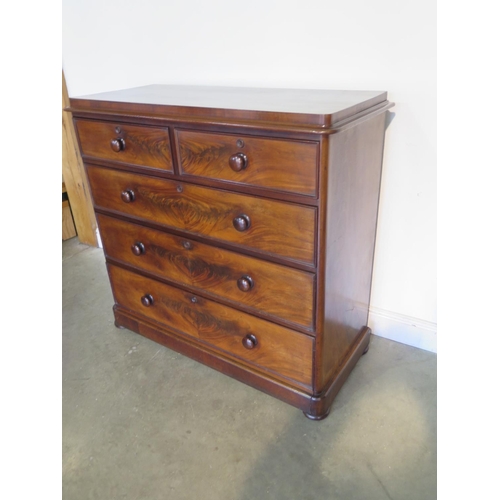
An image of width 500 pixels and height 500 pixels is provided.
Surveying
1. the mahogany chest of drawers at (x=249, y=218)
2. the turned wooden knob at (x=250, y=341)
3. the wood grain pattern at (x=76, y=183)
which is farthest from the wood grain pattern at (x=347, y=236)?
the wood grain pattern at (x=76, y=183)

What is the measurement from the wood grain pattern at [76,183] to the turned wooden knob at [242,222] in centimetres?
141

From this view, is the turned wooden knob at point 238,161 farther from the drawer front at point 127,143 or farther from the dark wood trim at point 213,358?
the dark wood trim at point 213,358

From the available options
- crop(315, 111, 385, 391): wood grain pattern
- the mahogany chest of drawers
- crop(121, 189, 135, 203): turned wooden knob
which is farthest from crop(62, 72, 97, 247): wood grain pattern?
crop(315, 111, 385, 391): wood grain pattern

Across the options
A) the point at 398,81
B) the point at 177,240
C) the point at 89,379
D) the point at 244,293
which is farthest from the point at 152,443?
the point at 398,81

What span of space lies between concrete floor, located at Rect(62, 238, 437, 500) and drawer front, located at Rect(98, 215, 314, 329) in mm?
376

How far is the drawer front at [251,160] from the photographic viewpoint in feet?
3.60

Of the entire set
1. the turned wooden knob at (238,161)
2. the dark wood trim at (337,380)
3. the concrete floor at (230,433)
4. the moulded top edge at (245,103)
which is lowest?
the concrete floor at (230,433)

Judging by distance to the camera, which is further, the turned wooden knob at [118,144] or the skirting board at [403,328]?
the skirting board at [403,328]

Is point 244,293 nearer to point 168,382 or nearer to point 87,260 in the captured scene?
Result: point 168,382

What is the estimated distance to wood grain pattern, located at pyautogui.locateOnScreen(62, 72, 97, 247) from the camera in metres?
2.38

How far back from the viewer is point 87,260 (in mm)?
2561

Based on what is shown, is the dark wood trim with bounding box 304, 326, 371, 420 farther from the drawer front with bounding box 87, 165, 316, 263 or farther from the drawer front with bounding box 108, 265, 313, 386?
the drawer front with bounding box 87, 165, 316, 263

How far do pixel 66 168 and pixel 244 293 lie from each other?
1604 millimetres

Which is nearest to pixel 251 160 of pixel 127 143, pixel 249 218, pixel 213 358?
pixel 249 218
